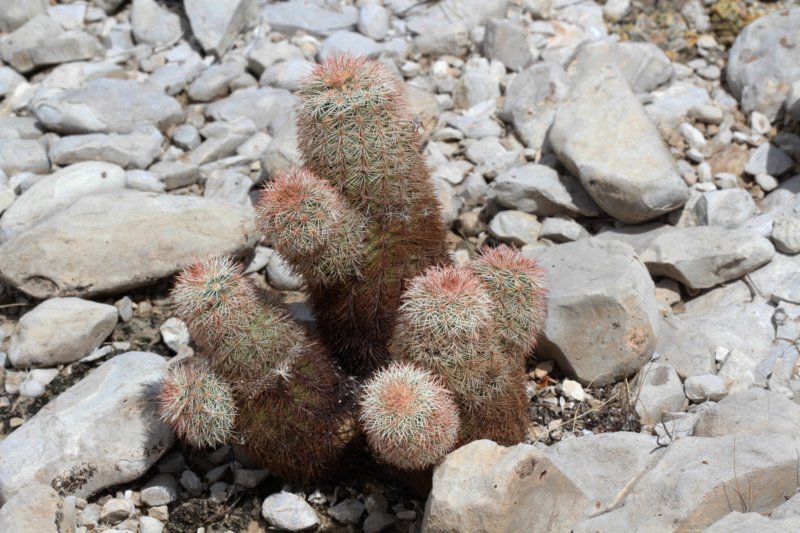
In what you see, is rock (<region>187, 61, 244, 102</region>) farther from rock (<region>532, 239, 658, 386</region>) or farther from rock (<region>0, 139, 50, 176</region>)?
rock (<region>532, 239, 658, 386</region>)

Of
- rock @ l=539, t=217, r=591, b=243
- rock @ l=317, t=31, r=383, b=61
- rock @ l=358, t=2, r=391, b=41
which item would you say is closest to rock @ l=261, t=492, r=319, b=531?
rock @ l=539, t=217, r=591, b=243

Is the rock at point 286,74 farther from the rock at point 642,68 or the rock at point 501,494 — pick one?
the rock at point 501,494

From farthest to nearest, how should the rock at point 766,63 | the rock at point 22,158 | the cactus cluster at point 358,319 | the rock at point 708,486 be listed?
the rock at point 766,63 < the rock at point 22,158 < the cactus cluster at point 358,319 < the rock at point 708,486

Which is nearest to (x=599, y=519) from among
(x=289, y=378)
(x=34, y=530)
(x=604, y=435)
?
(x=604, y=435)

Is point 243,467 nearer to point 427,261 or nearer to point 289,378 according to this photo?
point 289,378

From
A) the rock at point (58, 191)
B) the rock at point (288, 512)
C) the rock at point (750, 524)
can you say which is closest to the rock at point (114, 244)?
the rock at point (58, 191)

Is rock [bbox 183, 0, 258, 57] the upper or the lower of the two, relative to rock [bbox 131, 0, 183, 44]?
upper

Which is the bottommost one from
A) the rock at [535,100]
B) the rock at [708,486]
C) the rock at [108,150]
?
the rock at [108,150]
